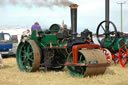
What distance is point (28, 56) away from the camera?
315 inches

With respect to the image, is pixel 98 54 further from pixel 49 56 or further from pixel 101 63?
pixel 49 56

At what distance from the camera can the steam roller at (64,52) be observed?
6.52m

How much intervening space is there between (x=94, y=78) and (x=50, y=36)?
219 centimetres

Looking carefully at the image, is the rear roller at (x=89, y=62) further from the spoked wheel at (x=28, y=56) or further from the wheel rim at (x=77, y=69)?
the spoked wheel at (x=28, y=56)

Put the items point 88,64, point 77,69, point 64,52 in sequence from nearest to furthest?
1. point 88,64
2. point 77,69
3. point 64,52

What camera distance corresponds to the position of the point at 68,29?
7.54m

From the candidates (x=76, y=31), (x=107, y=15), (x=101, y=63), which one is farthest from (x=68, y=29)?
(x=107, y=15)

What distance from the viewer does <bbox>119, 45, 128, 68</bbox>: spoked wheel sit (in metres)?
9.12

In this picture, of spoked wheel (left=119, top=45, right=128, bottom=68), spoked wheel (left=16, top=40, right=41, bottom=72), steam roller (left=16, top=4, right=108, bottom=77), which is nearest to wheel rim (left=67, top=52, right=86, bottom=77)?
steam roller (left=16, top=4, right=108, bottom=77)

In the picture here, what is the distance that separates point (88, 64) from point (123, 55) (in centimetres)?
328

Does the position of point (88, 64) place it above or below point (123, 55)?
above

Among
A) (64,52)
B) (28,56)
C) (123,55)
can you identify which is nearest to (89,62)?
(64,52)

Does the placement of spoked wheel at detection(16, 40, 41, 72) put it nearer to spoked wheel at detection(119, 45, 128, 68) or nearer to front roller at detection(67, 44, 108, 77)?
front roller at detection(67, 44, 108, 77)

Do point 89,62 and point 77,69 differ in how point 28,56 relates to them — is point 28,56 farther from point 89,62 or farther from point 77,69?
point 89,62
